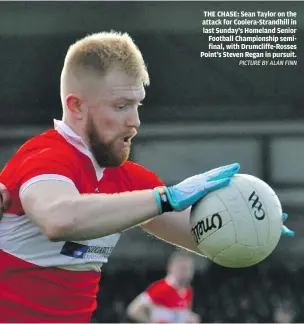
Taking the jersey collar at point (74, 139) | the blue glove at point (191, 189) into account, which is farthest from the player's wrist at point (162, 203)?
the jersey collar at point (74, 139)

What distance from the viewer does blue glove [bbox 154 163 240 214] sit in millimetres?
3372

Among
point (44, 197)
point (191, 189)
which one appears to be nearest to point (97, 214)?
point (44, 197)

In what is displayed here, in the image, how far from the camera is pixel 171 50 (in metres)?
13.3

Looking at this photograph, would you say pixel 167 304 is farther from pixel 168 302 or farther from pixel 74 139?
pixel 74 139

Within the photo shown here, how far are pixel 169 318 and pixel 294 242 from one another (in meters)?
4.26

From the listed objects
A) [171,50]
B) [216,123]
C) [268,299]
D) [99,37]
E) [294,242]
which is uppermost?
[99,37]

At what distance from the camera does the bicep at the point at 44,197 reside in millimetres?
3299

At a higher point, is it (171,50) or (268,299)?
(171,50)

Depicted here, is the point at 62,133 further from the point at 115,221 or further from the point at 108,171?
A: the point at 115,221

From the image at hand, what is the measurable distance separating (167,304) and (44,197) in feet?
24.3

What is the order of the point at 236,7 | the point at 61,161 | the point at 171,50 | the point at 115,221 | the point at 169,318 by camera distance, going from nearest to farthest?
1. the point at 115,221
2. the point at 61,161
3. the point at 169,318
4. the point at 236,7
5. the point at 171,50

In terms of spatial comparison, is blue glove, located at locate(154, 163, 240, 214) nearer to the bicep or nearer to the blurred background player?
the blurred background player

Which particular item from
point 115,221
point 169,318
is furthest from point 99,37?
→ point 169,318

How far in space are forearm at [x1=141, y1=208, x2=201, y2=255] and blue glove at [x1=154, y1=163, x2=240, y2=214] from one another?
24.2 inches
